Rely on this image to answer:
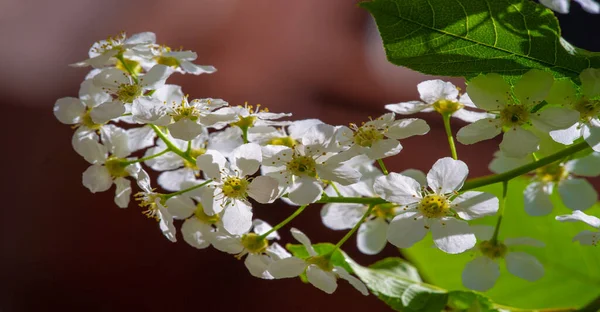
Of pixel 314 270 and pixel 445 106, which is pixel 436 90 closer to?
pixel 445 106

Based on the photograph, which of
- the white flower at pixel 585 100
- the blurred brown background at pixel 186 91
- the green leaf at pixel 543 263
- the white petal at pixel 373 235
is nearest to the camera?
the white flower at pixel 585 100

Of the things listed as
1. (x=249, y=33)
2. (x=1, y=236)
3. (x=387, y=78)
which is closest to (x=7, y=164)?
(x=1, y=236)

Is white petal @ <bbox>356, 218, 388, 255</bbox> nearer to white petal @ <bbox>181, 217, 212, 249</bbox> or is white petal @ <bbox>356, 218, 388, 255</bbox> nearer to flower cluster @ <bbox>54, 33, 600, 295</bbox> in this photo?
flower cluster @ <bbox>54, 33, 600, 295</bbox>

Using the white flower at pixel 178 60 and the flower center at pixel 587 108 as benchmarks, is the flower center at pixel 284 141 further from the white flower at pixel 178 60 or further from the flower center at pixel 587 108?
the flower center at pixel 587 108

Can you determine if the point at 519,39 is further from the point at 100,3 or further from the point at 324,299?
the point at 100,3

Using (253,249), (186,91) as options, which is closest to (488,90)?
(253,249)

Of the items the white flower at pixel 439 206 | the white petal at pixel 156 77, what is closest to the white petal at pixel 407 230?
the white flower at pixel 439 206
